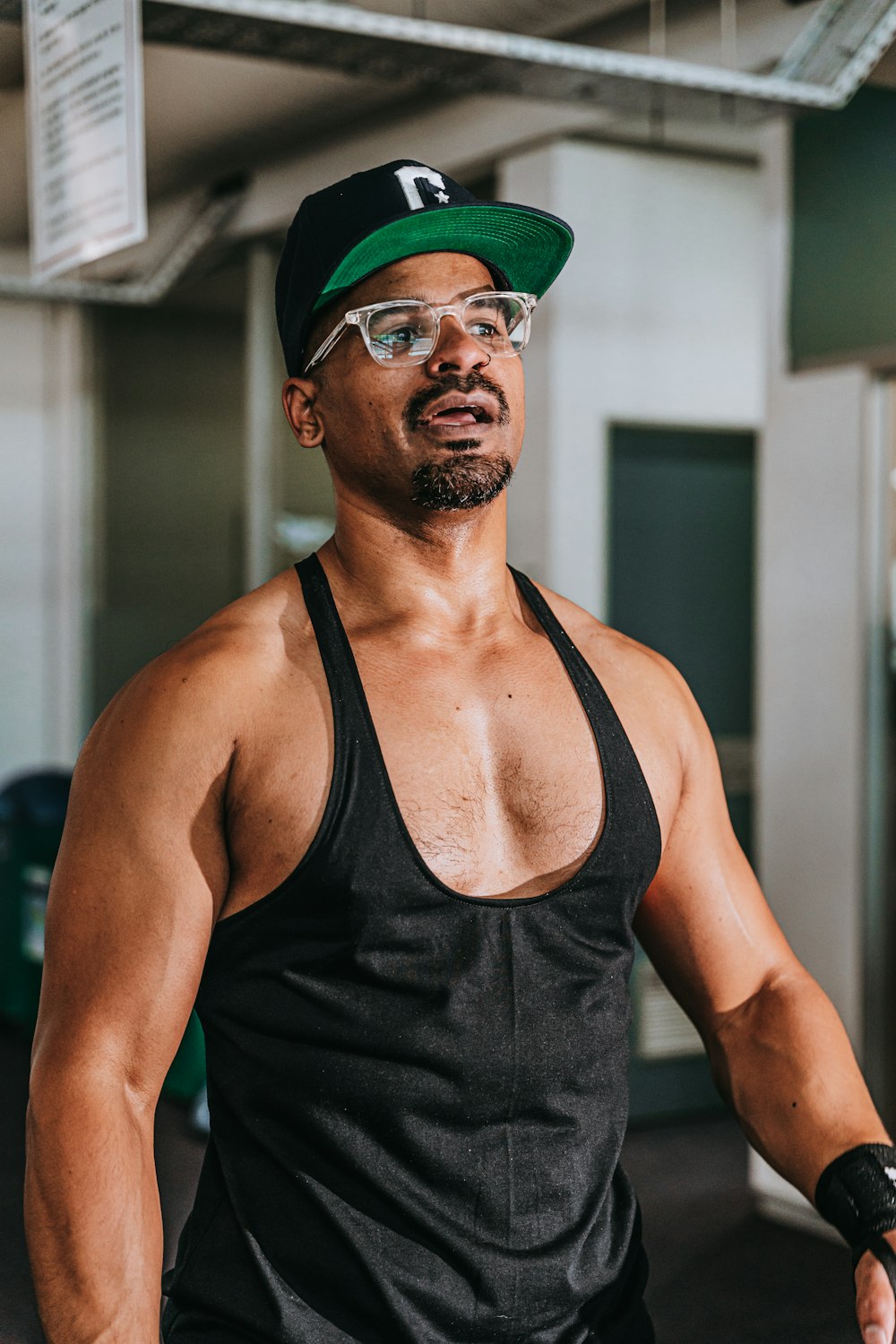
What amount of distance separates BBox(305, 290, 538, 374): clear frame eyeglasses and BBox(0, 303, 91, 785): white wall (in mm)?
5972

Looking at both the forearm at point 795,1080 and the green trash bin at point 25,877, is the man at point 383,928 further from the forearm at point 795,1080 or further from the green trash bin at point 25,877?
the green trash bin at point 25,877

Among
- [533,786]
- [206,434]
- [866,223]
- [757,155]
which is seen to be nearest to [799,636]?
[866,223]

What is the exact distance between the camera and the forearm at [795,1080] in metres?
1.43

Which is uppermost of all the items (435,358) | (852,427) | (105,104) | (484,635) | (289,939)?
(105,104)

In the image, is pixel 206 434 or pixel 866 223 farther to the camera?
pixel 206 434

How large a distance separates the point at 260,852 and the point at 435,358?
A: 466 millimetres

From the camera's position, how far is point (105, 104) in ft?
7.22

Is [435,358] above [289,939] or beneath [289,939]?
above

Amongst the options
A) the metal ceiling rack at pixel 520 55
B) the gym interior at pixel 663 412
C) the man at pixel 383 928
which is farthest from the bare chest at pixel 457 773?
the gym interior at pixel 663 412

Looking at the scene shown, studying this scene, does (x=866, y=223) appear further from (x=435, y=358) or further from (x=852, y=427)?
(x=435, y=358)

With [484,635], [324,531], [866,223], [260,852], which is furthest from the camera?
[324,531]

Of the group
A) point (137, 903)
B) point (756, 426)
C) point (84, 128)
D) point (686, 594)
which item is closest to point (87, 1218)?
point (137, 903)

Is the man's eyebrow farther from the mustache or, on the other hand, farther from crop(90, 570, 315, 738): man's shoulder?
crop(90, 570, 315, 738): man's shoulder

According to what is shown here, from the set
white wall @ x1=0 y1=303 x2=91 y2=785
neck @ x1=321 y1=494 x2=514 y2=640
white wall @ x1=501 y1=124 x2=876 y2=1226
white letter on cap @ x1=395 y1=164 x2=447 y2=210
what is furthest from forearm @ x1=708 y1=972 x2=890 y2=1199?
white wall @ x1=0 y1=303 x2=91 y2=785
